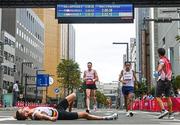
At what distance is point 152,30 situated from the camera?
134m

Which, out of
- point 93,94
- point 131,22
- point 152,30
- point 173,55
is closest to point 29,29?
point 152,30

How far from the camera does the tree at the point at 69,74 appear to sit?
7938cm

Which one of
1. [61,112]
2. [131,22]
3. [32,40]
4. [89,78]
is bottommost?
[61,112]

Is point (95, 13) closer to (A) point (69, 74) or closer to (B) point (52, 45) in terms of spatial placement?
(A) point (69, 74)

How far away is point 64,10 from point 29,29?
98576 mm

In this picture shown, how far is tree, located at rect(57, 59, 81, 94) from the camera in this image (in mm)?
79375

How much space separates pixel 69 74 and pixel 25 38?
Result: 131 ft

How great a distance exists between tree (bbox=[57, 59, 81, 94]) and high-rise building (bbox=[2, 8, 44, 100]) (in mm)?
18750

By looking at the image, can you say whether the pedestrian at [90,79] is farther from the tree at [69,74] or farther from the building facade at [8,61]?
the building facade at [8,61]

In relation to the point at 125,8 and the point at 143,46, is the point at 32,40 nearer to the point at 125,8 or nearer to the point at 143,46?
the point at 143,46

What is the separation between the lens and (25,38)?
117812 millimetres

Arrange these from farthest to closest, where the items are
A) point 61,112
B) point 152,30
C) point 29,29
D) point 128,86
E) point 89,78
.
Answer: point 152,30
point 29,29
point 89,78
point 128,86
point 61,112

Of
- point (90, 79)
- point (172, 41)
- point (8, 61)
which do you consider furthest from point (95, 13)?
point (8, 61)

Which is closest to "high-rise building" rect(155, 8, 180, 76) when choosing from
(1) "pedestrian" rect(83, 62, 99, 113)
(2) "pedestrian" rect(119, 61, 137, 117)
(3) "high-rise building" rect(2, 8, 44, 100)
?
(3) "high-rise building" rect(2, 8, 44, 100)
